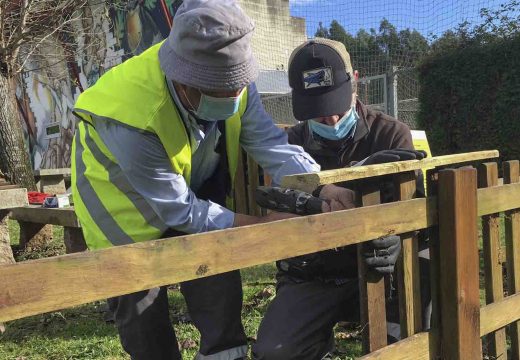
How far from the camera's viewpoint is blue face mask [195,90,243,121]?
1.86 meters

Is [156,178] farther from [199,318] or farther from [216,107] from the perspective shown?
[199,318]

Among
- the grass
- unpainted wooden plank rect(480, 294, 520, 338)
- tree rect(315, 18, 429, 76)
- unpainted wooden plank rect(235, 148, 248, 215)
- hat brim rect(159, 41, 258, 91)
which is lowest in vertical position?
the grass

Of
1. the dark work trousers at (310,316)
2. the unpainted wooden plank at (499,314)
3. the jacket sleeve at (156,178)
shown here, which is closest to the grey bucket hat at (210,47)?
the jacket sleeve at (156,178)

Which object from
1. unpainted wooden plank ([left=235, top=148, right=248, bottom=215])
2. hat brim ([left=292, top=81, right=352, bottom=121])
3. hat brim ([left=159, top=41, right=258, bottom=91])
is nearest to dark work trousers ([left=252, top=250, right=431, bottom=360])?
hat brim ([left=292, top=81, right=352, bottom=121])

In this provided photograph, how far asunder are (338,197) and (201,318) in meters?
0.72

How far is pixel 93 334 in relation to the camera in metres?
3.72

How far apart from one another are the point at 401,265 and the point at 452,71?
686 cm

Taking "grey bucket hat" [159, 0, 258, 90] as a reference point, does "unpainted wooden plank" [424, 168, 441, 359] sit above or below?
below

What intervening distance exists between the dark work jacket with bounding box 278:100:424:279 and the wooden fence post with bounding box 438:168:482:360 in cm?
23

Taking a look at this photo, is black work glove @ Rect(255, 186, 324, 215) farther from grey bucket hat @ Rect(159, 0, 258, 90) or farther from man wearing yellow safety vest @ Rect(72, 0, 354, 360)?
grey bucket hat @ Rect(159, 0, 258, 90)

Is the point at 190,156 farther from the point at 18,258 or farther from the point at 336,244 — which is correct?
the point at 18,258

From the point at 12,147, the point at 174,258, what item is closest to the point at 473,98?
the point at 12,147

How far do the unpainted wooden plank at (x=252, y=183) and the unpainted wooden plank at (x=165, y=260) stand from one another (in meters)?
2.77

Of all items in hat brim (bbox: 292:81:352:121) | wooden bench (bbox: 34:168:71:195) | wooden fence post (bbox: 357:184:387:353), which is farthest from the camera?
wooden bench (bbox: 34:168:71:195)
